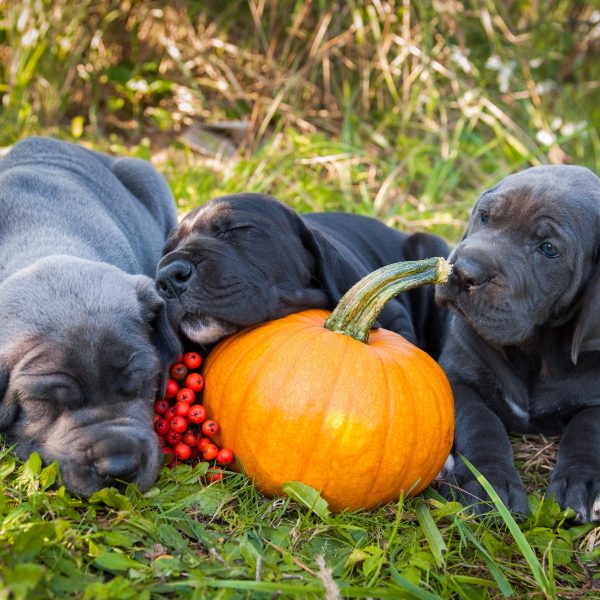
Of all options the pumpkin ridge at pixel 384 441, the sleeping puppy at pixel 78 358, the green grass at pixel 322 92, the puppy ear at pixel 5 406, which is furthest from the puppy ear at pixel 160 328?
the green grass at pixel 322 92

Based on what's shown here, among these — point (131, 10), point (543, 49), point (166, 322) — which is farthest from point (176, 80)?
point (166, 322)

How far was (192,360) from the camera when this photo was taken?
12.7 feet

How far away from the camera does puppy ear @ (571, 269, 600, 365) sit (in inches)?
156

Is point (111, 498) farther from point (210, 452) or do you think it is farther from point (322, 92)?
point (322, 92)

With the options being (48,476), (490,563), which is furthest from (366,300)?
(48,476)

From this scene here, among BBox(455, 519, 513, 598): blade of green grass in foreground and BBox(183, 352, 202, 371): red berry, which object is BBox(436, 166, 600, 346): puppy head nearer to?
BBox(455, 519, 513, 598): blade of green grass in foreground

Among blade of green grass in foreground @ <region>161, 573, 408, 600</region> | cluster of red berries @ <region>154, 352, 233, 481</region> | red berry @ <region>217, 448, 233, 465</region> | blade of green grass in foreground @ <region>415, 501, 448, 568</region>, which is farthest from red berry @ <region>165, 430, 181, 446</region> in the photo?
blade of green grass in foreground @ <region>415, 501, 448, 568</region>

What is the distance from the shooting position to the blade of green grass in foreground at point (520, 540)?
2.99m

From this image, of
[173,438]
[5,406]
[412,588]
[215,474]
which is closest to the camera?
[412,588]

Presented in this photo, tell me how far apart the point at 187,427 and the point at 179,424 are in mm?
88

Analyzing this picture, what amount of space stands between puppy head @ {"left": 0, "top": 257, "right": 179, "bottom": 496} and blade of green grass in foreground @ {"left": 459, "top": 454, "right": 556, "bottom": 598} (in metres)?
1.45

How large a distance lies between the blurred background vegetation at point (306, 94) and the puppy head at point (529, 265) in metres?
3.93

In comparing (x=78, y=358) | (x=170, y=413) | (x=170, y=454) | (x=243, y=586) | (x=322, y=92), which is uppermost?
(x=78, y=358)

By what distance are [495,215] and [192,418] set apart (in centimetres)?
201
